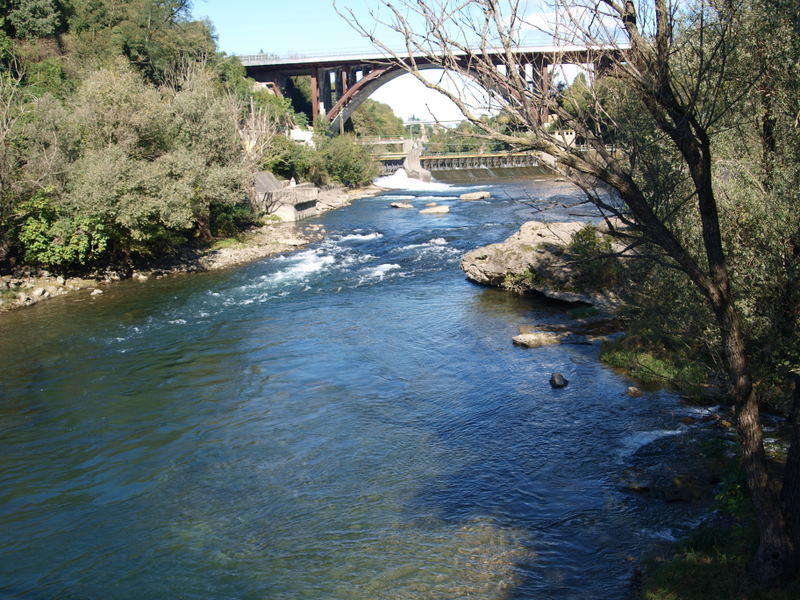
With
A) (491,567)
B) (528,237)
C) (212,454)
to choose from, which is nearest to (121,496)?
(212,454)

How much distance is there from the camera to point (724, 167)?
10062 mm

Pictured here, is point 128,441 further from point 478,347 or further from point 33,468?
point 478,347

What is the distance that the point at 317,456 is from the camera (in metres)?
11.0

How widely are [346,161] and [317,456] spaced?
49325mm

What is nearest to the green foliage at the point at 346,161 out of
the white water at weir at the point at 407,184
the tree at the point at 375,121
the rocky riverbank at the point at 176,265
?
the white water at weir at the point at 407,184

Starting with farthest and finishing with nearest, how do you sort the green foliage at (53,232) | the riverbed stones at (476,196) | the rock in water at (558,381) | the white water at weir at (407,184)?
the white water at weir at (407,184) < the riverbed stones at (476,196) < the green foliage at (53,232) < the rock in water at (558,381)

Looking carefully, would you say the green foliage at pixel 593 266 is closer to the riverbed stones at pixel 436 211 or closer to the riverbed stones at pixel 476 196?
the riverbed stones at pixel 436 211

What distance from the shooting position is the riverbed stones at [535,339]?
15941 mm

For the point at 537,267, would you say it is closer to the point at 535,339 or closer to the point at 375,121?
the point at 535,339

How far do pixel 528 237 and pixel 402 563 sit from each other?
1546 centimetres

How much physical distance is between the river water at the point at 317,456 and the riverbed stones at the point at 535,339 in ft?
1.11

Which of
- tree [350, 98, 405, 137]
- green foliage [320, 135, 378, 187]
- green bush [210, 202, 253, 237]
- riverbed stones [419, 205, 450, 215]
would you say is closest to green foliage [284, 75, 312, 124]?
tree [350, 98, 405, 137]

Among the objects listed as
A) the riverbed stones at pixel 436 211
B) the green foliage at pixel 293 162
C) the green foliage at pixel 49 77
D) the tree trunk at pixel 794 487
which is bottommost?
the tree trunk at pixel 794 487

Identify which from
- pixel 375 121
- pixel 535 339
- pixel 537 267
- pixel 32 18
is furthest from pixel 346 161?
pixel 375 121
